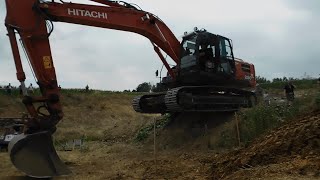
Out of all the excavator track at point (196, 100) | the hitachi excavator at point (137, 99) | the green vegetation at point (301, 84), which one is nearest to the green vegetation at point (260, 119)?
the excavator track at point (196, 100)

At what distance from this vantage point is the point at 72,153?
16.4 m

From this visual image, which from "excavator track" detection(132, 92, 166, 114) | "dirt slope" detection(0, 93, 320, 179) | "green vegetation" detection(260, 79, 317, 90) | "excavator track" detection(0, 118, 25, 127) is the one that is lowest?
"dirt slope" detection(0, 93, 320, 179)

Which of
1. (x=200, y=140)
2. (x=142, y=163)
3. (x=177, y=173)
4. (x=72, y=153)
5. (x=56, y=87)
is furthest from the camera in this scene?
(x=72, y=153)

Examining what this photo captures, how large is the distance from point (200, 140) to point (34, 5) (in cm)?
699

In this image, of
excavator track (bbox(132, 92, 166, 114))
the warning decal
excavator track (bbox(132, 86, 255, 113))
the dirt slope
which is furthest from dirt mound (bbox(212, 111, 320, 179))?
excavator track (bbox(132, 92, 166, 114))

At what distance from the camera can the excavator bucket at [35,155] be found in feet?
33.9

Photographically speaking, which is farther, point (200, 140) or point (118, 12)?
point (200, 140)

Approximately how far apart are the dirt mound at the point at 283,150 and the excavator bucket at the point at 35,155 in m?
3.77

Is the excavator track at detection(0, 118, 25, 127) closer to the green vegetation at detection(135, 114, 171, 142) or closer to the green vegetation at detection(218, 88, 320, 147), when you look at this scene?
the green vegetation at detection(135, 114, 171, 142)

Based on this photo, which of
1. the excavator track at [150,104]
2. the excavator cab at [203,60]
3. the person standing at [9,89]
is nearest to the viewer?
the excavator cab at [203,60]

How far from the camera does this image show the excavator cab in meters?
15.2

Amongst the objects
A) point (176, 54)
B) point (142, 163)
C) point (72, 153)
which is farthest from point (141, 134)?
point (142, 163)

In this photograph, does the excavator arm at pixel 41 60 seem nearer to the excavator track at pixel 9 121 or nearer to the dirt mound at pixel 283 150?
the dirt mound at pixel 283 150

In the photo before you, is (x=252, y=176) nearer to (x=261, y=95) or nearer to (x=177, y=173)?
(x=177, y=173)
